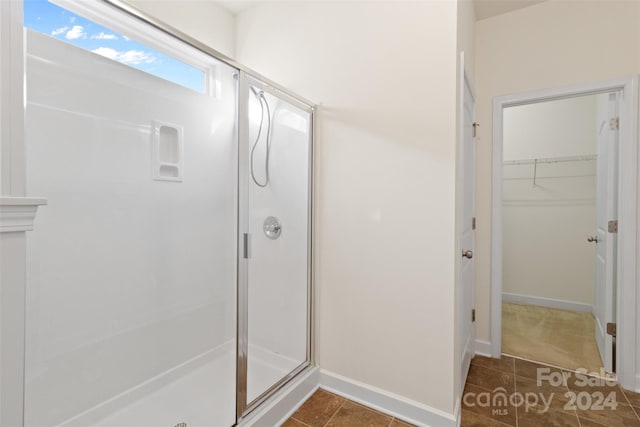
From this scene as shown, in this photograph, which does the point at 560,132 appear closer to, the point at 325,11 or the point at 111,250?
the point at 325,11

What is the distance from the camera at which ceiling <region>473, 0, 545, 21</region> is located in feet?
7.22

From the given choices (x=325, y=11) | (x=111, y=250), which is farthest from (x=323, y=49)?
(x=111, y=250)

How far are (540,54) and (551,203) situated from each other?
79.4 inches

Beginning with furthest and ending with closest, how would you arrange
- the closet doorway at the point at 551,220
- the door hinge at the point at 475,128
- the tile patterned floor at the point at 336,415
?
1. the closet doorway at the point at 551,220
2. the door hinge at the point at 475,128
3. the tile patterned floor at the point at 336,415

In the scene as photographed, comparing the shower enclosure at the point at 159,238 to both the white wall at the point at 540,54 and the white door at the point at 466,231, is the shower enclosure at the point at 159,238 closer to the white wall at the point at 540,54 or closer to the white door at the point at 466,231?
the white door at the point at 466,231

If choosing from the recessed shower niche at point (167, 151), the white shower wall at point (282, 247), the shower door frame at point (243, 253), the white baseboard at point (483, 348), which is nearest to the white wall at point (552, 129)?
the white baseboard at point (483, 348)

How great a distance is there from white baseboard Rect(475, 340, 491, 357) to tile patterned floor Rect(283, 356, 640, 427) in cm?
22

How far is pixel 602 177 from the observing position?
7.70ft

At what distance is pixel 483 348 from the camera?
2438 millimetres

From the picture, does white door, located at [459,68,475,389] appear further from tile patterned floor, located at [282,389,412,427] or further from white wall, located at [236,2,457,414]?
tile patterned floor, located at [282,389,412,427]

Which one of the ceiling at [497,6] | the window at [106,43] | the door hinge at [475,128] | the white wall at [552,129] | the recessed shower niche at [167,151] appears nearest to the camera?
the window at [106,43]

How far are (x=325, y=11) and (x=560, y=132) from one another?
10.5 ft

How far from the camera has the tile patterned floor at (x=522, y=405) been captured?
167 centimetres

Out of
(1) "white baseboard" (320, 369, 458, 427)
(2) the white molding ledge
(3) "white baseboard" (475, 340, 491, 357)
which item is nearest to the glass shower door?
(1) "white baseboard" (320, 369, 458, 427)
